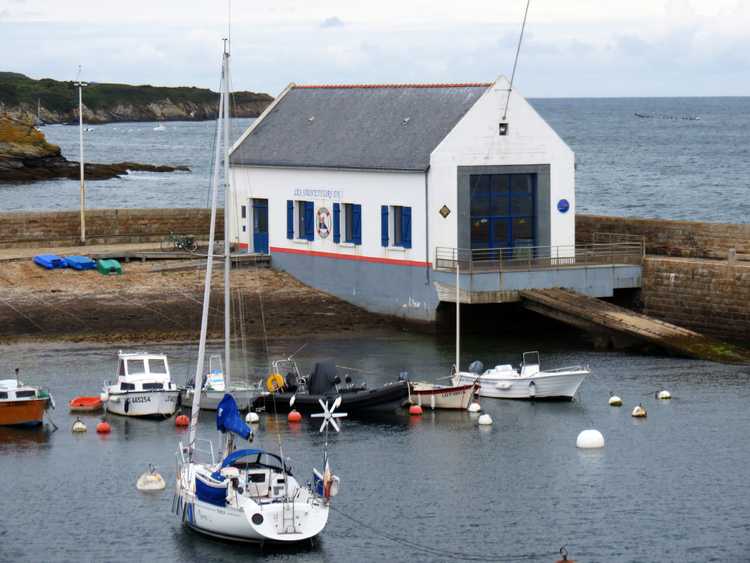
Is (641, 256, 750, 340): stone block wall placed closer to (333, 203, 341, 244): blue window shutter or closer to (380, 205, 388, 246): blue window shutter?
(380, 205, 388, 246): blue window shutter

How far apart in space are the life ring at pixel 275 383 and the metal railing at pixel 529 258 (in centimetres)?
1033

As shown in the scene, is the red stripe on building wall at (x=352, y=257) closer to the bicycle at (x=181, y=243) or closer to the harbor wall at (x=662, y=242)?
the bicycle at (x=181, y=243)

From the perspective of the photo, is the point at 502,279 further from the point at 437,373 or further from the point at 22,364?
the point at 22,364

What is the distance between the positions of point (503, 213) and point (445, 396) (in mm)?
12286

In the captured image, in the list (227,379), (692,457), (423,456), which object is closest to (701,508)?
(692,457)

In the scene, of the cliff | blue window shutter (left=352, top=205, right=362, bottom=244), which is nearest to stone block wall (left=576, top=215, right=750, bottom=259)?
blue window shutter (left=352, top=205, right=362, bottom=244)

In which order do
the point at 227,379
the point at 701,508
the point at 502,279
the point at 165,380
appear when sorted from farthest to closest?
1. the point at 502,279
2. the point at 165,380
3. the point at 227,379
4. the point at 701,508

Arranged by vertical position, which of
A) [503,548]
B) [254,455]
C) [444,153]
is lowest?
[503,548]

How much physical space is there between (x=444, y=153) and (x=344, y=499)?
1964 cm

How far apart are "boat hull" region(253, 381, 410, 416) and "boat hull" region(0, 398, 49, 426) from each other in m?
5.97

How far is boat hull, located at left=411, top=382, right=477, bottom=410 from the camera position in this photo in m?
34.8

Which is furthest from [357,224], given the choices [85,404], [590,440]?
[590,440]

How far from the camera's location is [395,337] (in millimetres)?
44375

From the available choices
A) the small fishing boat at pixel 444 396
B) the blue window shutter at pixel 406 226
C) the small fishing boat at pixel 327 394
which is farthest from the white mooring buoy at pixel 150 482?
the blue window shutter at pixel 406 226
